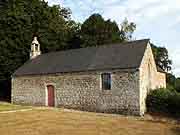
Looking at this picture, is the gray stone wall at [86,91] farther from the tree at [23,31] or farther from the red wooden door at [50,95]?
the tree at [23,31]

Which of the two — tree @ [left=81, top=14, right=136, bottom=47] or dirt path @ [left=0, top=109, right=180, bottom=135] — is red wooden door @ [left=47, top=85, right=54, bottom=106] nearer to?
dirt path @ [left=0, top=109, right=180, bottom=135]

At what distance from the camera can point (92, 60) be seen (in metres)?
28.9

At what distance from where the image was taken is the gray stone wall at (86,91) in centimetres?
2528

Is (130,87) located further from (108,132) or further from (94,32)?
(94,32)

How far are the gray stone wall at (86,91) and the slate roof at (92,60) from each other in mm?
572

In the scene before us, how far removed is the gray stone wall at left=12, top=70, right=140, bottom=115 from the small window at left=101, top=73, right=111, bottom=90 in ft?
0.99

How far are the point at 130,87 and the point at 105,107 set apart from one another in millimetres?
2818

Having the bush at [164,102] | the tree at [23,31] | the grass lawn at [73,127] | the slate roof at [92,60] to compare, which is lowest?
the grass lawn at [73,127]

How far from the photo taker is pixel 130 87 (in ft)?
83.1

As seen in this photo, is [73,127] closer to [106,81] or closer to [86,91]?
[106,81]

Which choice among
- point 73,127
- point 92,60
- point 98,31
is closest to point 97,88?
point 92,60

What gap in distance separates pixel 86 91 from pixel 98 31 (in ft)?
66.1

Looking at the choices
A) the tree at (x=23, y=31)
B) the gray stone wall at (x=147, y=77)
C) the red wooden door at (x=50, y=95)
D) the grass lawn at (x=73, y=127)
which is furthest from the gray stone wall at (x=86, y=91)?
the tree at (x=23, y=31)

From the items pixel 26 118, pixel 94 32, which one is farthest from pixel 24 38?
pixel 26 118
